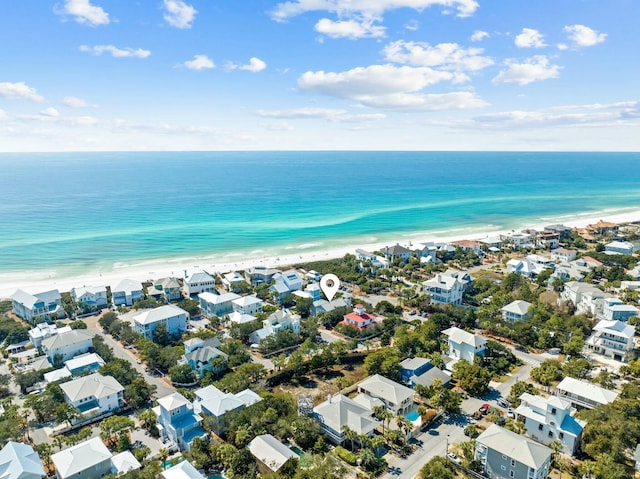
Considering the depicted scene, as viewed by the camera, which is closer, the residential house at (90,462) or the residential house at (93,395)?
the residential house at (90,462)

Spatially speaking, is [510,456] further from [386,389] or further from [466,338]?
[466,338]

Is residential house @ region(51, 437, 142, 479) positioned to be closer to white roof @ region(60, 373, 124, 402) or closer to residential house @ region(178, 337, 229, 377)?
white roof @ region(60, 373, 124, 402)

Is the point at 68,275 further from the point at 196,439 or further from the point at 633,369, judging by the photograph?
the point at 633,369

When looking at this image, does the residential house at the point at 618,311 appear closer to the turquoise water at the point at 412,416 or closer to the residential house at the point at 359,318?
the residential house at the point at 359,318

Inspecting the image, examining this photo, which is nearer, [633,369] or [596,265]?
[633,369]

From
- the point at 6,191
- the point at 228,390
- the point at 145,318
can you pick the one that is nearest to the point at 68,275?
the point at 145,318

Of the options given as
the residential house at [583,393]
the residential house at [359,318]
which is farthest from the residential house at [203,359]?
the residential house at [583,393]

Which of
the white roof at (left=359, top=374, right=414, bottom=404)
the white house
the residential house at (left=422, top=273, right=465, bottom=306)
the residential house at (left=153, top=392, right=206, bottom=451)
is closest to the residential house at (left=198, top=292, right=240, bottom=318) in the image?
the white house
